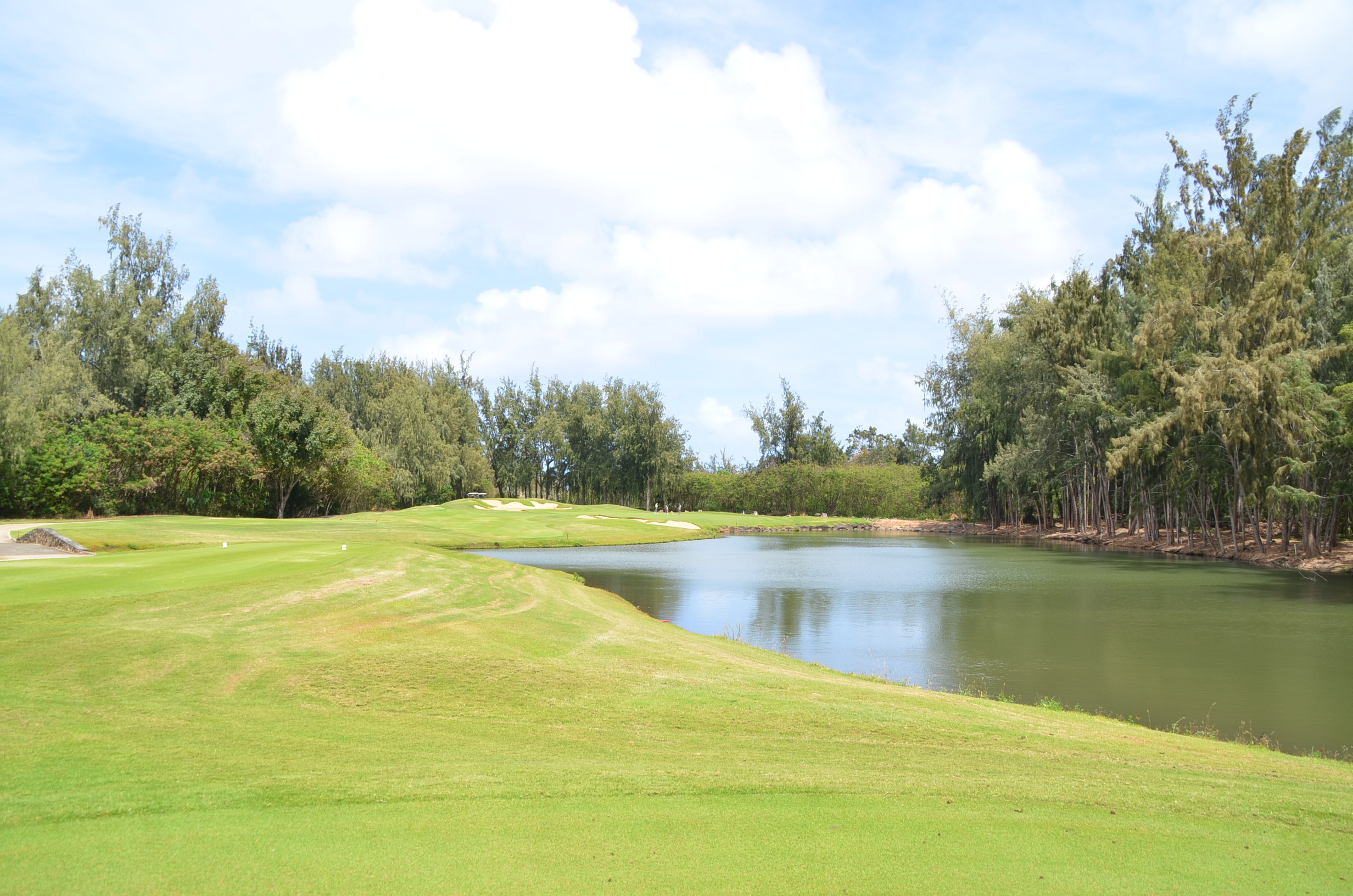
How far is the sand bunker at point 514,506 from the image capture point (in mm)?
59656

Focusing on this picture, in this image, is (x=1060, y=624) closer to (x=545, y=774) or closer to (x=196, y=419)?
(x=545, y=774)

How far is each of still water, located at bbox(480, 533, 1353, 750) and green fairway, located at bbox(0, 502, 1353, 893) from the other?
3.05 m

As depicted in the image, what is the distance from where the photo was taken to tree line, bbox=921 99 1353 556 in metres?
31.3

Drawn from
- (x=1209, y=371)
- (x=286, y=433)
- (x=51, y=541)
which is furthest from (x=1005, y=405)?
(x=51, y=541)

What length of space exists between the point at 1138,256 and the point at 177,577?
2124 inches

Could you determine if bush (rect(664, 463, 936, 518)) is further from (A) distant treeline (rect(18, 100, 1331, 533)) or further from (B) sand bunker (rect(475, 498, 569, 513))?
(B) sand bunker (rect(475, 498, 569, 513))

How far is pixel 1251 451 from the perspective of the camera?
3309cm

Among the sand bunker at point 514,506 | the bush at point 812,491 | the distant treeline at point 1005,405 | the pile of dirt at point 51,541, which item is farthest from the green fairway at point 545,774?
the bush at point 812,491

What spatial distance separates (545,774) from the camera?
20.3 feet

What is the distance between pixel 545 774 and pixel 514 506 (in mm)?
57979

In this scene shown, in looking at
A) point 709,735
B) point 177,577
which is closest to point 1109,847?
point 709,735

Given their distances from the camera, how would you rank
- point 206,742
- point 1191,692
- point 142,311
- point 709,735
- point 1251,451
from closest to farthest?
1. point 206,742
2. point 709,735
3. point 1191,692
4. point 1251,451
5. point 142,311

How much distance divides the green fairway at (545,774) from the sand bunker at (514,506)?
46.5m

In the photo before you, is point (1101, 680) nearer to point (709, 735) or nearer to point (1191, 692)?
point (1191, 692)
